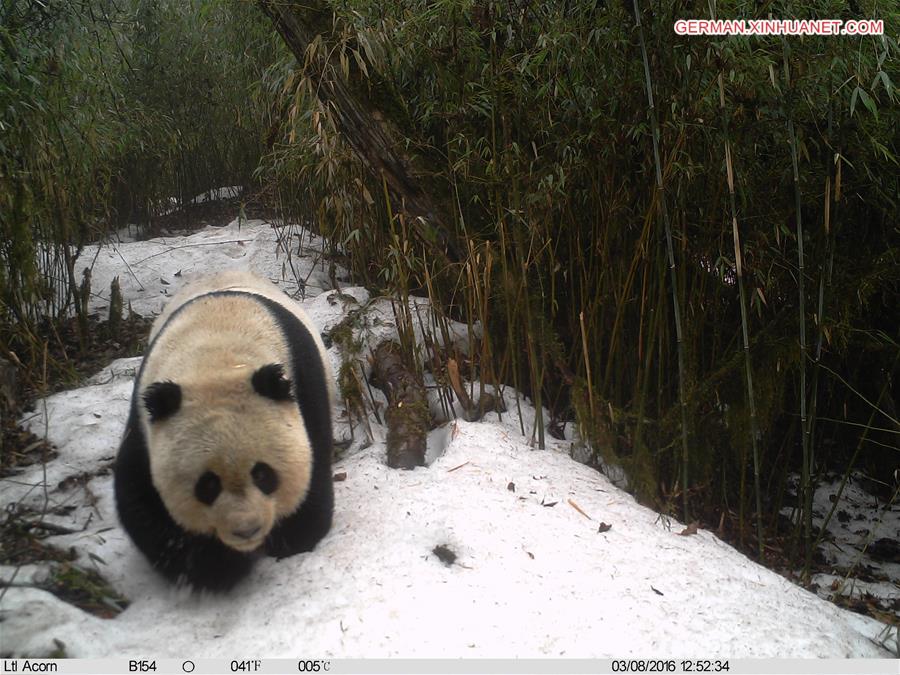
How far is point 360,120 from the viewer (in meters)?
3.94

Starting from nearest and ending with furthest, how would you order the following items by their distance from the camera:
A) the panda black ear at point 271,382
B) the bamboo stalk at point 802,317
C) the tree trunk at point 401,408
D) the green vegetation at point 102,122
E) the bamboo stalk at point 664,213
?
the panda black ear at point 271,382 < the bamboo stalk at point 802,317 < the bamboo stalk at point 664,213 < the tree trunk at point 401,408 < the green vegetation at point 102,122

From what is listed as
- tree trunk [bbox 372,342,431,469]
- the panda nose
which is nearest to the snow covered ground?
tree trunk [bbox 372,342,431,469]

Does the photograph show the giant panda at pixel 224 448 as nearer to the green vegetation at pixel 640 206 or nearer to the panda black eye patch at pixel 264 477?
the panda black eye patch at pixel 264 477

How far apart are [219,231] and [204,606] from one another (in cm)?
533

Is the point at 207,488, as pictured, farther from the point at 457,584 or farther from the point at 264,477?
the point at 457,584

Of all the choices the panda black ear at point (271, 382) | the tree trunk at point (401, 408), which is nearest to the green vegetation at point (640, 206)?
the tree trunk at point (401, 408)

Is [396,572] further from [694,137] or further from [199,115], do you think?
[199,115]

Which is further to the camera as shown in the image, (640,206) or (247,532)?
(640,206)

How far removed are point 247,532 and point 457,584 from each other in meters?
0.74

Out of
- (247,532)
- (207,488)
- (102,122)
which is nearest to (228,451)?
(207,488)

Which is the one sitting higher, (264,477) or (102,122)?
(102,122)

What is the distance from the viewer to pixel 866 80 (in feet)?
8.95

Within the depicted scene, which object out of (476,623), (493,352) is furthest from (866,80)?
(476,623)

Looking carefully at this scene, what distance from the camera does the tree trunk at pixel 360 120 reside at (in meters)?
3.77
